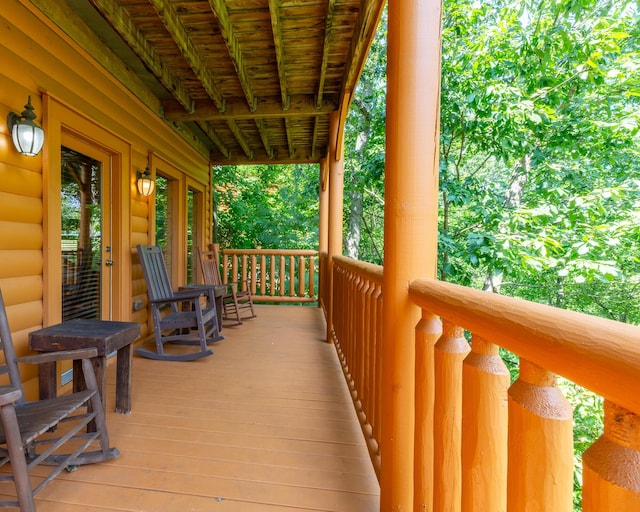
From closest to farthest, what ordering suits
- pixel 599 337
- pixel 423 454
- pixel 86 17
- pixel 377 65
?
1. pixel 599 337
2. pixel 423 454
3. pixel 86 17
4. pixel 377 65

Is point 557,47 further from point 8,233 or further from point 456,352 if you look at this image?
point 8,233

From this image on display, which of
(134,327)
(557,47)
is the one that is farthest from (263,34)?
(557,47)

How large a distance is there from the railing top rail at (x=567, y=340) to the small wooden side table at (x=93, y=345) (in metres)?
1.83

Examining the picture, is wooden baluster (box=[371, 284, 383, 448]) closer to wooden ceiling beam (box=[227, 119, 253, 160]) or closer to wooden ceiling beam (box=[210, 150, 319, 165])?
wooden ceiling beam (box=[227, 119, 253, 160])

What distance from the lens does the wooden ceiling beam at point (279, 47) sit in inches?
89.3

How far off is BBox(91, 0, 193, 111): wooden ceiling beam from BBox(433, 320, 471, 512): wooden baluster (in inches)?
114

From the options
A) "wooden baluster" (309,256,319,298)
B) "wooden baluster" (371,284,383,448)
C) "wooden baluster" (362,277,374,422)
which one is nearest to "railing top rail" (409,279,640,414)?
"wooden baluster" (371,284,383,448)

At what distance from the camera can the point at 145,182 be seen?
3.35 meters

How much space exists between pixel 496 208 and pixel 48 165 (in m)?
4.95

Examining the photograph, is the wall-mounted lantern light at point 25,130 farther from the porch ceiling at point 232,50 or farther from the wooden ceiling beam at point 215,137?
the wooden ceiling beam at point 215,137

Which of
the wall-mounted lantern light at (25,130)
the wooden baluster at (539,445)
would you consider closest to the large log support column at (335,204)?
the wall-mounted lantern light at (25,130)

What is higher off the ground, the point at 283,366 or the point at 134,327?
the point at 134,327

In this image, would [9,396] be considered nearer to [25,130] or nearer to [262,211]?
[25,130]

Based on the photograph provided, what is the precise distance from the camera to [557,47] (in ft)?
14.8
